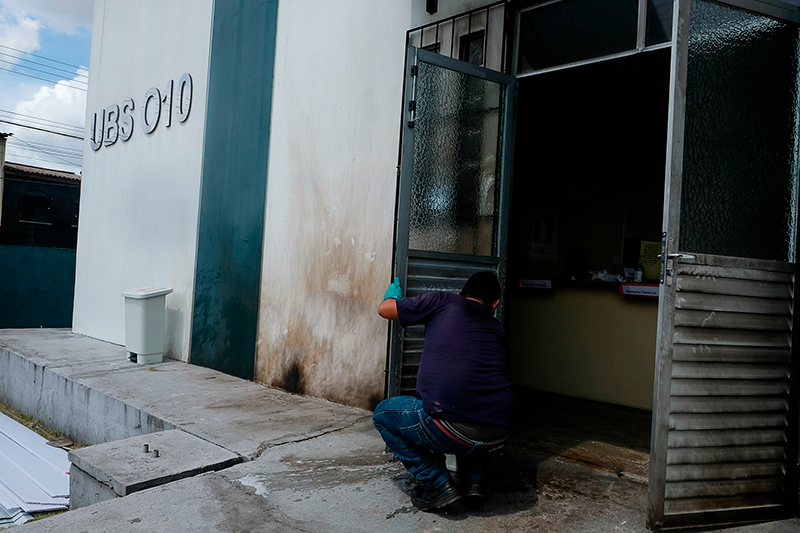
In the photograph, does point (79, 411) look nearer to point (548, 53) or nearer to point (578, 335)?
point (578, 335)

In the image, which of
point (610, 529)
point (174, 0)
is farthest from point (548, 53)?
point (174, 0)

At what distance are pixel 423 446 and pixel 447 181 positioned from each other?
6.41 ft

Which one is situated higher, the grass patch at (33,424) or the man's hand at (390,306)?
the man's hand at (390,306)

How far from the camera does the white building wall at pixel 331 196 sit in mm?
5570

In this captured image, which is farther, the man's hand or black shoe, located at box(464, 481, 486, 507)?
→ the man's hand

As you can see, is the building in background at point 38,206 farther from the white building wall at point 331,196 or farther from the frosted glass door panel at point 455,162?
the frosted glass door panel at point 455,162

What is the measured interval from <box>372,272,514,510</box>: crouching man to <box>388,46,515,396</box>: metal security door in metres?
0.74

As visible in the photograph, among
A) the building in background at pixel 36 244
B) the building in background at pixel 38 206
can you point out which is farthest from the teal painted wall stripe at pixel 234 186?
the building in background at pixel 38 206

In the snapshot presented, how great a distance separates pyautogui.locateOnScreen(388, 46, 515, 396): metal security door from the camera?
4.14 meters

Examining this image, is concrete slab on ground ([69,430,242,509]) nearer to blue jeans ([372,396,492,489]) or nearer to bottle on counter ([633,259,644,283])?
blue jeans ([372,396,492,489])

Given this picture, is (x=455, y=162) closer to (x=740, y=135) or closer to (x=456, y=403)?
(x=740, y=135)

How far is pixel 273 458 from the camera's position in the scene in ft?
13.8

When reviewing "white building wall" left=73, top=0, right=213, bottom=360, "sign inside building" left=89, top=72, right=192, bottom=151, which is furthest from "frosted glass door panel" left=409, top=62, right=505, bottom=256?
"sign inside building" left=89, top=72, right=192, bottom=151

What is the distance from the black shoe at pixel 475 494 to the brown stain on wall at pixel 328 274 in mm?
2197
